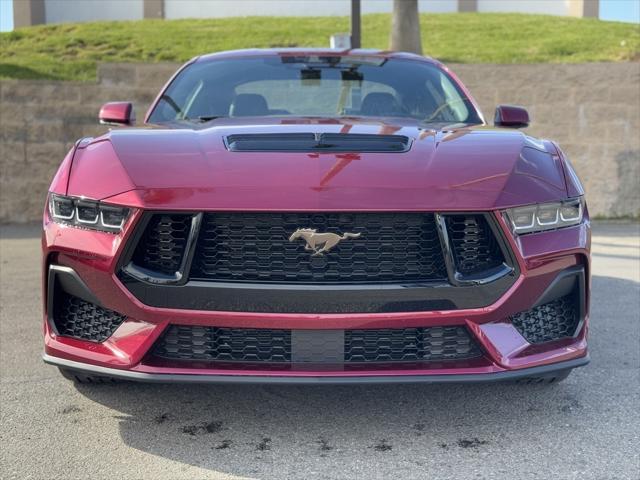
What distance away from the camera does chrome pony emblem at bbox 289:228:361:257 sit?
2.46 m

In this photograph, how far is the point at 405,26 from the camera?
463 inches

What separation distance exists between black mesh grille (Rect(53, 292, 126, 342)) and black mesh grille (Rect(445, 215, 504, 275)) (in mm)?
1245

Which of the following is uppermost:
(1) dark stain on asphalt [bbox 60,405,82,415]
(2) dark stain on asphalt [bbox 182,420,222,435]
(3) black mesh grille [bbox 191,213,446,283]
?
(3) black mesh grille [bbox 191,213,446,283]

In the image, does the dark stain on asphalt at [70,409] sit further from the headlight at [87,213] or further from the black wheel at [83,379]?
the headlight at [87,213]

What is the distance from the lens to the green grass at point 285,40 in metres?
13.4

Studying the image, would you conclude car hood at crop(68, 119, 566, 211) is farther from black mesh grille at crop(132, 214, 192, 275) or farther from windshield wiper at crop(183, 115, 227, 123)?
windshield wiper at crop(183, 115, 227, 123)

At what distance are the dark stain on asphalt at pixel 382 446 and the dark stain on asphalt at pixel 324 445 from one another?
0.57 feet

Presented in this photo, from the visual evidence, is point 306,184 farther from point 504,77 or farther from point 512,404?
point 504,77

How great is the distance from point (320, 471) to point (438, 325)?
0.66m

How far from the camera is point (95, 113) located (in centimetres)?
906

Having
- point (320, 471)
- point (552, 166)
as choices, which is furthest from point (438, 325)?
point (552, 166)

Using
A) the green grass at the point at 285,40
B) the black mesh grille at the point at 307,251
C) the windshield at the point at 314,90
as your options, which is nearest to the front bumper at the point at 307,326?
the black mesh grille at the point at 307,251

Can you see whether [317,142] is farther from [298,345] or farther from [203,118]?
[203,118]

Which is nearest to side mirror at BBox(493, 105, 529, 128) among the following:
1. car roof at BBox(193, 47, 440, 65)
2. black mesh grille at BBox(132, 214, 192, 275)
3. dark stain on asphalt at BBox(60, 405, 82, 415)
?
car roof at BBox(193, 47, 440, 65)
